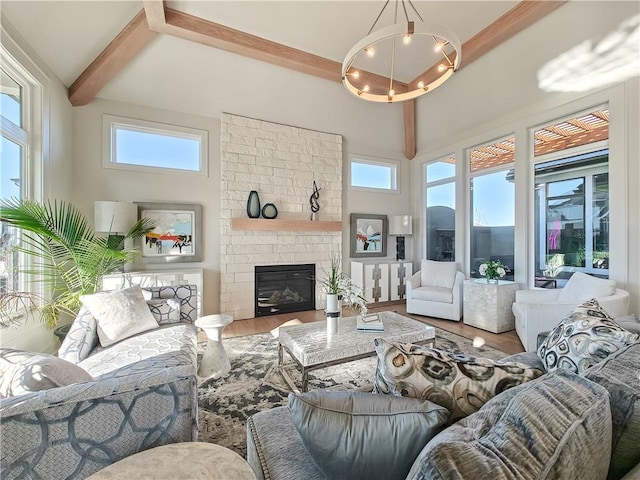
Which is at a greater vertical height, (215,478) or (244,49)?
(244,49)

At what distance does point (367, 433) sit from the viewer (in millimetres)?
686

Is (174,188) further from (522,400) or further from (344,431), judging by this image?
(522,400)

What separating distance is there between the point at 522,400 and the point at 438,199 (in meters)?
5.00

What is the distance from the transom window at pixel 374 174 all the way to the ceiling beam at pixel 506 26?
6.73ft

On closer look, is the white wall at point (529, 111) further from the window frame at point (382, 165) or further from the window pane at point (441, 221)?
the window frame at point (382, 165)

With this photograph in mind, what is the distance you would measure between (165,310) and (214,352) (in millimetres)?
578

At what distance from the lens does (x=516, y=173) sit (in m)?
3.89

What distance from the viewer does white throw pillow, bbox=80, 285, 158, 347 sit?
202 cm

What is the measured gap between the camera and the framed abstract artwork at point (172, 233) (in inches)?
146

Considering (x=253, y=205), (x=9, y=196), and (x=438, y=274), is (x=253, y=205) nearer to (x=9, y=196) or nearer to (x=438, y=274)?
(x=9, y=196)

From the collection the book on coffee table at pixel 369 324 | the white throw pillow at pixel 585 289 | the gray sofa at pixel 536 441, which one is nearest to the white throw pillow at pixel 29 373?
the gray sofa at pixel 536 441

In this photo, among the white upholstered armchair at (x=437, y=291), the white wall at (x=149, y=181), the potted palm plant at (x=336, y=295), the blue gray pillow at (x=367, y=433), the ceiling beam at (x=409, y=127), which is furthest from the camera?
the ceiling beam at (x=409, y=127)

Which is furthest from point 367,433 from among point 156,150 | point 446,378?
point 156,150

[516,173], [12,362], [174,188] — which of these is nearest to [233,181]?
[174,188]
